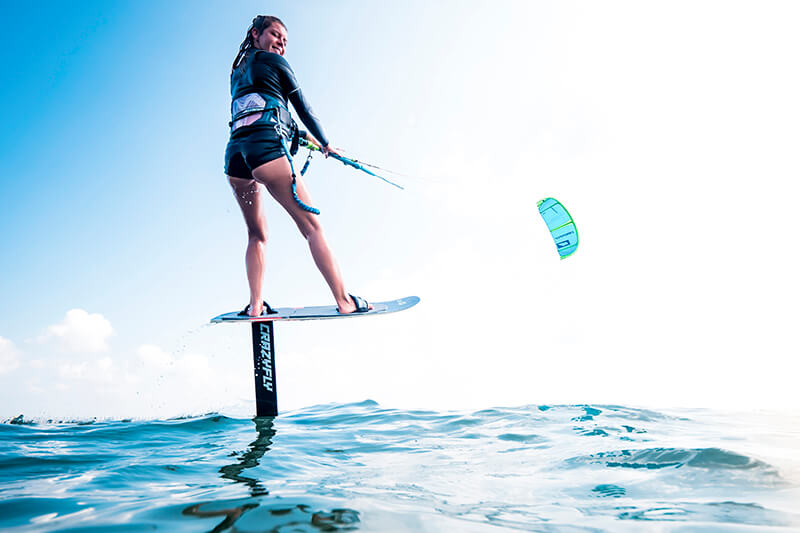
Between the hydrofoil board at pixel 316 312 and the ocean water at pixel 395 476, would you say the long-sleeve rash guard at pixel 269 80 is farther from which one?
the ocean water at pixel 395 476

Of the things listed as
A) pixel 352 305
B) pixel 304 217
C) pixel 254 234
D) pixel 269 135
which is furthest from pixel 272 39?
pixel 352 305

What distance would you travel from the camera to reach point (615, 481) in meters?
3.14

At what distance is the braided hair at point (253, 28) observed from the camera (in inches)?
199

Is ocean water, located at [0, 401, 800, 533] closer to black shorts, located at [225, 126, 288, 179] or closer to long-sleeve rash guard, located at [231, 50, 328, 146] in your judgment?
black shorts, located at [225, 126, 288, 179]

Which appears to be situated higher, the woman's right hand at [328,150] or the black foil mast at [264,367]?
the woman's right hand at [328,150]

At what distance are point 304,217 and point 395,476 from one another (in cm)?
290

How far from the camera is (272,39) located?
504cm

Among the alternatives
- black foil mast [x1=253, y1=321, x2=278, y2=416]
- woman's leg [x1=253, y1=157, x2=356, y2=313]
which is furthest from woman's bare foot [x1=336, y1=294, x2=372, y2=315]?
black foil mast [x1=253, y1=321, x2=278, y2=416]

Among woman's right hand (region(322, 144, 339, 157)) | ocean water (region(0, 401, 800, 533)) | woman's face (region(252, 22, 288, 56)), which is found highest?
woman's face (region(252, 22, 288, 56))

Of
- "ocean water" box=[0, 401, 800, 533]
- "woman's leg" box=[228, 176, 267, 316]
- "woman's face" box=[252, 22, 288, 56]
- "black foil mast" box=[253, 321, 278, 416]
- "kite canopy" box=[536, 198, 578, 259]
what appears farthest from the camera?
"kite canopy" box=[536, 198, 578, 259]

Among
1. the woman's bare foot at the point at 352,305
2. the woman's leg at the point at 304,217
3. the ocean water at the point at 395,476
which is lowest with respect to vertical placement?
the ocean water at the point at 395,476

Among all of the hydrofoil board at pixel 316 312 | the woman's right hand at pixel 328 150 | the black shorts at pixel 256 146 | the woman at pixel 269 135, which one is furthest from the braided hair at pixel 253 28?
the hydrofoil board at pixel 316 312

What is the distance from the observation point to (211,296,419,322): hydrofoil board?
5.55 metres

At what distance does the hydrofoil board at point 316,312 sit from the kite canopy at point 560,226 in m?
2.37
